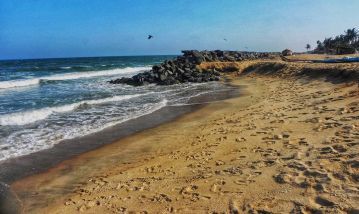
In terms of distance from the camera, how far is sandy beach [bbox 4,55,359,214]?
9.98 feet

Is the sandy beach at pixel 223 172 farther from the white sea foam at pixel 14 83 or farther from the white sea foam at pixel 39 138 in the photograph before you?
the white sea foam at pixel 14 83

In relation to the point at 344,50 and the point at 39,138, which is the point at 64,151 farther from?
the point at 344,50

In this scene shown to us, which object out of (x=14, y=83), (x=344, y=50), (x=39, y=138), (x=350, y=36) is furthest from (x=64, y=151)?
(x=350, y=36)

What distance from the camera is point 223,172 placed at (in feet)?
12.9

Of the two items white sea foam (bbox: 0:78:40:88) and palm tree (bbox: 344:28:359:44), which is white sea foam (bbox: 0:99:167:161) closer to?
white sea foam (bbox: 0:78:40:88)

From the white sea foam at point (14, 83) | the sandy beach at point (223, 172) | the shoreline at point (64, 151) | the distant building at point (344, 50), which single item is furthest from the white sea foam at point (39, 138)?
the distant building at point (344, 50)

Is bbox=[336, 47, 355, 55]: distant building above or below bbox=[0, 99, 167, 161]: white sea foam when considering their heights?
above

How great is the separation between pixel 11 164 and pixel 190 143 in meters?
3.85

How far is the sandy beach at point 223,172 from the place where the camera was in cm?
304

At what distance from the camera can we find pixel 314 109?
682 cm

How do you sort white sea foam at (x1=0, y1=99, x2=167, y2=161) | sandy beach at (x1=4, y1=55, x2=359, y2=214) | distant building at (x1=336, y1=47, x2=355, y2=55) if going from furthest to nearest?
distant building at (x1=336, y1=47, x2=355, y2=55)
white sea foam at (x1=0, y1=99, x2=167, y2=161)
sandy beach at (x1=4, y1=55, x2=359, y2=214)

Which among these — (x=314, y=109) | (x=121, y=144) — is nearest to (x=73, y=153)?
(x=121, y=144)

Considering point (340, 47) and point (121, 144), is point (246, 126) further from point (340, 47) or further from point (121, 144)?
point (340, 47)

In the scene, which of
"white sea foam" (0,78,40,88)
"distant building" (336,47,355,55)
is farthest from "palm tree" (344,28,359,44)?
"white sea foam" (0,78,40,88)
